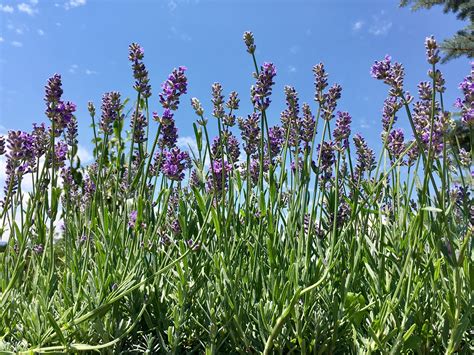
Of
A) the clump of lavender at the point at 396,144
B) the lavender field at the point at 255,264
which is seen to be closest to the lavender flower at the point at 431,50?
the lavender field at the point at 255,264

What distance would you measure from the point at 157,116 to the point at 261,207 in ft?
1.69

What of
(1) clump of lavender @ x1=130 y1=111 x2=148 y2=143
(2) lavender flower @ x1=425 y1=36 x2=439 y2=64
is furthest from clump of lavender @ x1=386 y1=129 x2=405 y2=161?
(1) clump of lavender @ x1=130 y1=111 x2=148 y2=143

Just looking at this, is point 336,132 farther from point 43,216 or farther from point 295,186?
point 43,216

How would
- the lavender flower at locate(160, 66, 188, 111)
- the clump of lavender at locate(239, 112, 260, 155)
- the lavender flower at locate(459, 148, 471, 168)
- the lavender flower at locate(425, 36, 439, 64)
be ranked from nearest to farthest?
the lavender flower at locate(425, 36, 439, 64) → the lavender flower at locate(160, 66, 188, 111) → the clump of lavender at locate(239, 112, 260, 155) → the lavender flower at locate(459, 148, 471, 168)

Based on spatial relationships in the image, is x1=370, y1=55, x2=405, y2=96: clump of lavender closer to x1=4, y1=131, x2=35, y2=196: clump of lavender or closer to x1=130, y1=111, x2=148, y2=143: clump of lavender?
x1=130, y1=111, x2=148, y2=143: clump of lavender

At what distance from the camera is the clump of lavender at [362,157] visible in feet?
6.36

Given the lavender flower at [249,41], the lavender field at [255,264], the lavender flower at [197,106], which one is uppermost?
the lavender flower at [249,41]

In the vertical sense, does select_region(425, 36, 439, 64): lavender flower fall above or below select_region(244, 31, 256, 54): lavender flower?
below

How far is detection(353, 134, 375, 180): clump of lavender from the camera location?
1939mm

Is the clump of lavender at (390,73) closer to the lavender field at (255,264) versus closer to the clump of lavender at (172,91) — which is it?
the lavender field at (255,264)

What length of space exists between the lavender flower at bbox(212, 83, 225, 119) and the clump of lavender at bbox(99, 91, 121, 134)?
433mm

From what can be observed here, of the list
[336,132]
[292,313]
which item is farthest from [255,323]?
[336,132]

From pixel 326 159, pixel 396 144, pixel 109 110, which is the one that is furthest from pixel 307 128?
pixel 109 110

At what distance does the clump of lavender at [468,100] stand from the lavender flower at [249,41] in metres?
0.72
